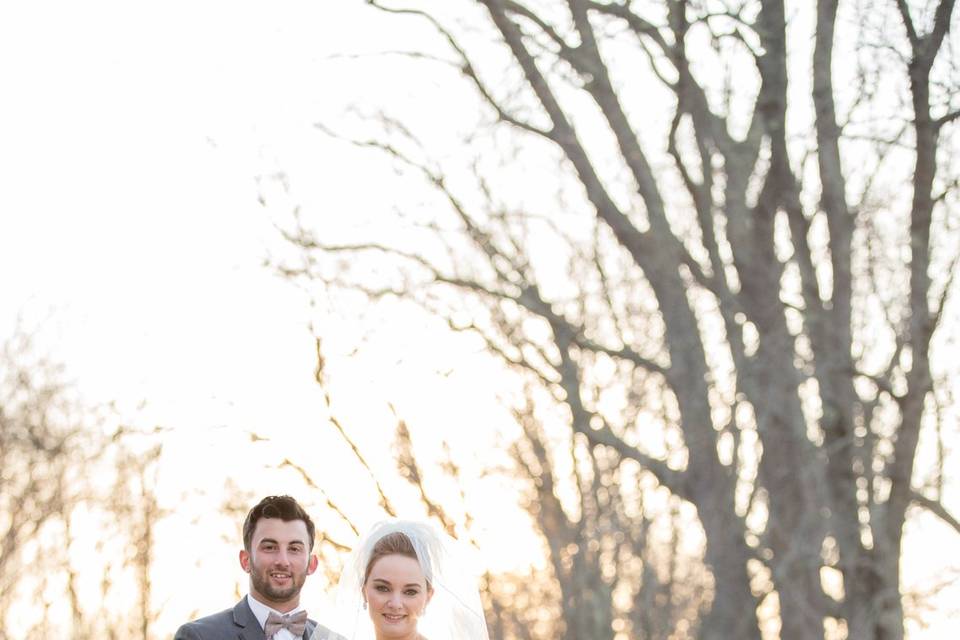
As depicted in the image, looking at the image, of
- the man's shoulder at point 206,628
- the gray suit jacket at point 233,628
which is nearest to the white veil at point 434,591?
the gray suit jacket at point 233,628

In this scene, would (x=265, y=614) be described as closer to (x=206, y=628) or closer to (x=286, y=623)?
(x=286, y=623)

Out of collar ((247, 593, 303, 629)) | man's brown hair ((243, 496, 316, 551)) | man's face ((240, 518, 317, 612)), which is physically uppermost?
man's brown hair ((243, 496, 316, 551))

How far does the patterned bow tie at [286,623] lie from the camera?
18.6ft

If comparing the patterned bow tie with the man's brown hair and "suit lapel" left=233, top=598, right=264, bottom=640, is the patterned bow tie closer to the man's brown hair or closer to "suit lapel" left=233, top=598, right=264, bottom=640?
"suit lapel" left=233, top=598, right=264, bottom=640

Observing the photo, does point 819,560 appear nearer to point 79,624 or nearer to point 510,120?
point 510,120

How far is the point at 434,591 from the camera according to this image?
5359mm

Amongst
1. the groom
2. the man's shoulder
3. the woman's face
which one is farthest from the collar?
the woman's face

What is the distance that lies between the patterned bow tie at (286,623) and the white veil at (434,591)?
74 mm

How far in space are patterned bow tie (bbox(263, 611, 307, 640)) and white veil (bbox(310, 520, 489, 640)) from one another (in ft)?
0.24

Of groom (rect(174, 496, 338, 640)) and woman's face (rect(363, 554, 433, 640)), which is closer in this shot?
woman's face (rect(363, 554, 433, 640))

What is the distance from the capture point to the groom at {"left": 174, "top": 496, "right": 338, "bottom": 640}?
5609 millimetres

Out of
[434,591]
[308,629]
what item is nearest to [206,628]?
[308,629]

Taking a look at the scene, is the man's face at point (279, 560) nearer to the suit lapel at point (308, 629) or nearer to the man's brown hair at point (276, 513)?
the man's brown hair at point (276, 513)

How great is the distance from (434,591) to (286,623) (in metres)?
0.60
